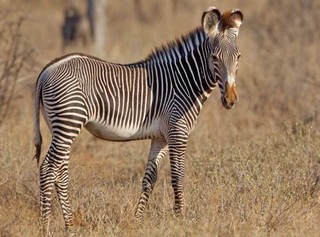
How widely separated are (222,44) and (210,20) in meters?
0.34

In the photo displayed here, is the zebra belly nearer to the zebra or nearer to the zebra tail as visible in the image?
the zebra

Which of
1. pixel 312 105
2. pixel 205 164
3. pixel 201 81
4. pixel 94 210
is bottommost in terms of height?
pixel 94 210

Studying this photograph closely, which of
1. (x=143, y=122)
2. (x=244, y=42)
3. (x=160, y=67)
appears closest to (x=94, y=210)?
(x=143, y=122)

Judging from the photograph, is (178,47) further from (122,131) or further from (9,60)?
(9,60)

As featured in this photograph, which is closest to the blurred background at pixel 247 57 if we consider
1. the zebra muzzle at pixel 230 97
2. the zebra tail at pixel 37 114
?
the zebra tail at pixel 37 114

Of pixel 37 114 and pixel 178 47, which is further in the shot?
pixel 178 47

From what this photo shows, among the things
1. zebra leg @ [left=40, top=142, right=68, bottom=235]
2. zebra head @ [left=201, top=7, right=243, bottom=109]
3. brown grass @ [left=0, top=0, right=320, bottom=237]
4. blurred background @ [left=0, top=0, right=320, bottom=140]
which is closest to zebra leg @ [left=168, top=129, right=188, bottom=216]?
brown grass @ [left=0, top=0, right=320, bottom=237]

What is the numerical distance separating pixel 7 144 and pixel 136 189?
1949 mm

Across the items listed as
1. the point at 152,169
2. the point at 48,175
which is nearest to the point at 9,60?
the point at 152,169

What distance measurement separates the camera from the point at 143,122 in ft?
28.1

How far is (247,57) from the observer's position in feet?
58.9

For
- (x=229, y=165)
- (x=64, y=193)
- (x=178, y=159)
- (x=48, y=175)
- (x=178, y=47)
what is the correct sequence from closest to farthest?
(x=48, y=175)
(x=64, y=193)
(x=178, y=159)
(x=178, y=47)
(x=229, y=165)

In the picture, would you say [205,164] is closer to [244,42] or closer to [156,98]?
[156,98]

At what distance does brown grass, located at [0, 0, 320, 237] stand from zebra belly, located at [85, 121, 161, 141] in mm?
617
